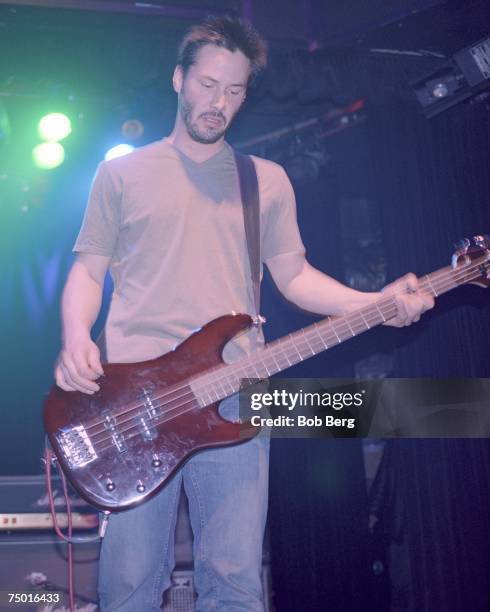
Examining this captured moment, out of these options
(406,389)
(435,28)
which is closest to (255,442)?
(406,389)

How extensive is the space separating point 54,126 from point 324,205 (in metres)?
2.73

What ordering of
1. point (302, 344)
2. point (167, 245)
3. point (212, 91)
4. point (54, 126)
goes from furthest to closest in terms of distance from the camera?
point (54, 126)
point (212, 91)
point (302, 344)
point (167, 245)

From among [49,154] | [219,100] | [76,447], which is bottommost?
[76,447]

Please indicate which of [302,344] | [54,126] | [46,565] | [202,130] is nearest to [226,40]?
[202,130]

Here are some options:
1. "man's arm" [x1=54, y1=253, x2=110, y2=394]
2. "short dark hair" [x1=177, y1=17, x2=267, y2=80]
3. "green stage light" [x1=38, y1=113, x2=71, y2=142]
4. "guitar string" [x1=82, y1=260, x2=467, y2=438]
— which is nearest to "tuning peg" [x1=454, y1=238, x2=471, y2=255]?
"guitar string" [x1=82, y1=260, x2=467, y2=438]

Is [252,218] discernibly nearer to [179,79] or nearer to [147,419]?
[179,79]

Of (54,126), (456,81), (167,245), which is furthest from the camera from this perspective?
(54,126)

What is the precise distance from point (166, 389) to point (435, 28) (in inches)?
170

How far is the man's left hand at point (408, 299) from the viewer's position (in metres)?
2.84

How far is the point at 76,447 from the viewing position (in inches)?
94.2

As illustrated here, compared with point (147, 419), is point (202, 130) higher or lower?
higher

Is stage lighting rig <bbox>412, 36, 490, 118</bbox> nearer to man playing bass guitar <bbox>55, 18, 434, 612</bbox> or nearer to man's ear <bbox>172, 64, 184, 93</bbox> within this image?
man playing bass guitar <bbox>55, 18, 434, 612</bbox>

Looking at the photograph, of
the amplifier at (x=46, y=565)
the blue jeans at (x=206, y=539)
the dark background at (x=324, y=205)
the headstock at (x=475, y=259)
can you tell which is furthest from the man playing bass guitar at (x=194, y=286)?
the dark background at (x=324, y=205)

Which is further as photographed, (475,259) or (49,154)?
(49,154)
